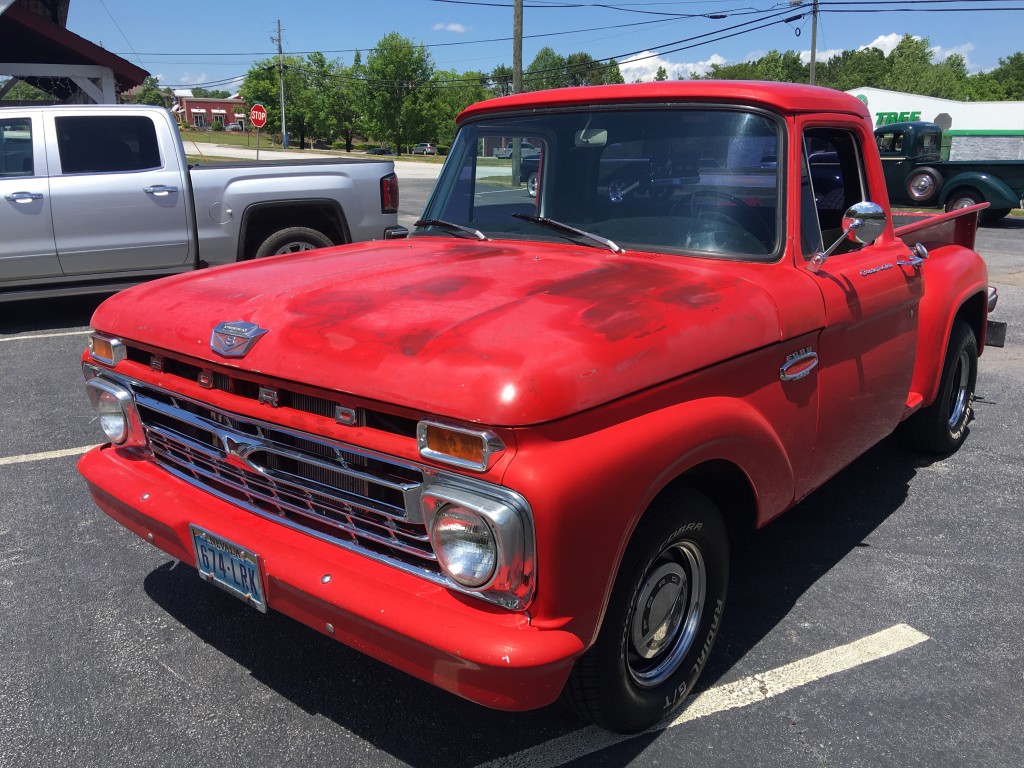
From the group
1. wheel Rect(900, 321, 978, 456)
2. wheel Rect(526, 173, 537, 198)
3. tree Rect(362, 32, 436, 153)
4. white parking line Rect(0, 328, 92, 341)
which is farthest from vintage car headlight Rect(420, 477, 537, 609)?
tree Rect(362, 32, 436, 153)

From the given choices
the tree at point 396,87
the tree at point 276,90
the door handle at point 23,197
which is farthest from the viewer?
the tree at point 276,90

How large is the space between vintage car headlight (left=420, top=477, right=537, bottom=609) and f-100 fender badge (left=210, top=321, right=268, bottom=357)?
2.42ft

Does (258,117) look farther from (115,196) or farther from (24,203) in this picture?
(24,203)

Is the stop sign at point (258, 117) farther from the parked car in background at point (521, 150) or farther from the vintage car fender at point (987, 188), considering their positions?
the parked car in background at point (521, 150)

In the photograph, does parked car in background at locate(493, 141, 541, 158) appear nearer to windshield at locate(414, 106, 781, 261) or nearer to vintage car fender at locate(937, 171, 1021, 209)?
windshield at locate(414, 106, 781, 261)

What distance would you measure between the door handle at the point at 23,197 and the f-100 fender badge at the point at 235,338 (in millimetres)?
6009

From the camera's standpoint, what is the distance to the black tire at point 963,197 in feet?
59.5

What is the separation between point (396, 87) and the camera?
6531 centimetres

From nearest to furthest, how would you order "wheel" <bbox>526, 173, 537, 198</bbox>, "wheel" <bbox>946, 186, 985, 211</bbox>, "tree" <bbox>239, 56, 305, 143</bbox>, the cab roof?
the cab roof < "wheel" <bbox>526, 173, 537, 198</bbox> < "wheel" <bbox>946, 186, 985, 211</bbox> < "tree" <bbox>239, 56, 305, 143</bbox>

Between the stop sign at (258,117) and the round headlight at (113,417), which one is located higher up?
the stop sign at (258,117)

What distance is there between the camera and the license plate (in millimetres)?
2432

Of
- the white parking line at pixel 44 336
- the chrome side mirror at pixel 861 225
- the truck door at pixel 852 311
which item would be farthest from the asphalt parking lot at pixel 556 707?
the white parking line at pixel 44 336

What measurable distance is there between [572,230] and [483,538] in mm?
1649

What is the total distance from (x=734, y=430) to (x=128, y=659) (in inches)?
88.1
